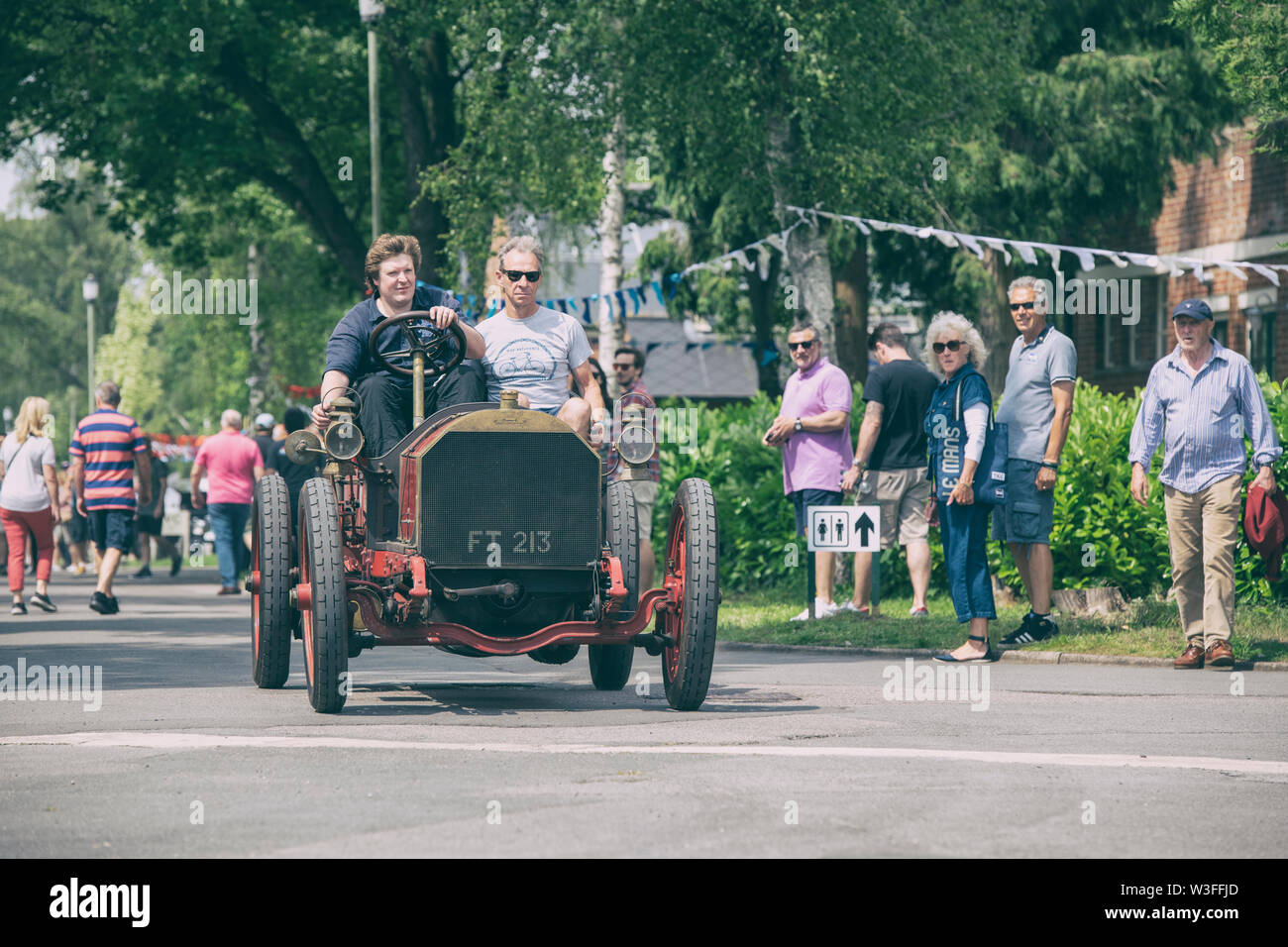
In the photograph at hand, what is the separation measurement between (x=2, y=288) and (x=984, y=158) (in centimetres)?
7304

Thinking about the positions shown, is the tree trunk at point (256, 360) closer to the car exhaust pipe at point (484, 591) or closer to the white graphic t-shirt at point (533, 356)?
the white graphic t-shirt at point (533, 356)

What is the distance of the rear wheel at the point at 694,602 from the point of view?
8250mm

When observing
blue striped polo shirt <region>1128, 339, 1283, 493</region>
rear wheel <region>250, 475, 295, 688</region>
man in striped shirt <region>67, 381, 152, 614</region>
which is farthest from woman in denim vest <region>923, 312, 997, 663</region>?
man in striped shirt <region>67, 381, 152, 614</region>

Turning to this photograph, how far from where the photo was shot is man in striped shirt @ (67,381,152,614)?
16672mm

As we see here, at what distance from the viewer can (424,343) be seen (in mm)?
9023

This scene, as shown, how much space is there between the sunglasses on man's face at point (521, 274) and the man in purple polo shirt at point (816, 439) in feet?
14.1

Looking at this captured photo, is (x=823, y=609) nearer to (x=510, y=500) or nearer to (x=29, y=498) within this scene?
(x=510, y=500)

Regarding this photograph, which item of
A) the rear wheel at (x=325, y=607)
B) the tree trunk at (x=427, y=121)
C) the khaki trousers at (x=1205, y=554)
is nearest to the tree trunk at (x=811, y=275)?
the khaki trousers at (x=1205, y=554)

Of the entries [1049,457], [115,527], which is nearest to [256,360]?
[115,527]

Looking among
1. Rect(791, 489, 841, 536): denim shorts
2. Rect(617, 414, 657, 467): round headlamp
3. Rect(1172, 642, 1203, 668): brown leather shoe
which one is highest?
Rect(617, 414, 657, 467): round headlamp

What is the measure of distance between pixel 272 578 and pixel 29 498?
28.9ft

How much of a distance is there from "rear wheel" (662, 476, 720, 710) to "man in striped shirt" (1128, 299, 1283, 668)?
333 centimetres

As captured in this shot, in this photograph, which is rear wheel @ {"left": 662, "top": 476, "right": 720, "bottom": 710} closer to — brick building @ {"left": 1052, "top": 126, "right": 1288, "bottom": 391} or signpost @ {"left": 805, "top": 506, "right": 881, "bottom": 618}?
signpost @ {"left": 805, "top": 506, "right": 881, "bottom": 618}

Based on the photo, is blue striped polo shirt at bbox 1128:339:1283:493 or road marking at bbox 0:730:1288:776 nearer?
road marking at bbox 0:730:1288:776
